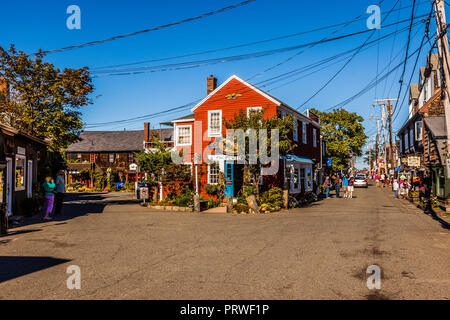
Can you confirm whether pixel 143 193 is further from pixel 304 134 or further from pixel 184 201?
pixel 304 134

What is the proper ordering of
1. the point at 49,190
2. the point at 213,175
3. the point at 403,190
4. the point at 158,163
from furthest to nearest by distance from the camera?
the point at 403,190
the point at 213,175
the point at 158,163
the point at 49,190

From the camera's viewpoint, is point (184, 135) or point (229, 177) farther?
point (184, 135)

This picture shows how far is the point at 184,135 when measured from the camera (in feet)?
86.5

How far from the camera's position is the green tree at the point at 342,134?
174ft

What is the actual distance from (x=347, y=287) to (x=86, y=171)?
1908 inches

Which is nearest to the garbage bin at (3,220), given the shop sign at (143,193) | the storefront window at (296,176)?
the shop sign at (143,193)

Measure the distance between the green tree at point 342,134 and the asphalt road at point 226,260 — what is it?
131 ft

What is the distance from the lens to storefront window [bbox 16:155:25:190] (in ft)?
54.1

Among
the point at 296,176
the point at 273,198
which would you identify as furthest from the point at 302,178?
the point at 273,198

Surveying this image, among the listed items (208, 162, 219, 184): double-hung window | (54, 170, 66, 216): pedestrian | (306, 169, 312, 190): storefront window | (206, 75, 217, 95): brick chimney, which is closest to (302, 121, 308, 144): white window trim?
(306, 169, 312, 190): storefront window

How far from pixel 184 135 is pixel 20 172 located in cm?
1167

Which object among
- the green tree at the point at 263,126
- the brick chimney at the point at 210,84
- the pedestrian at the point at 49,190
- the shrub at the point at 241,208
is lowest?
the shrub at the point at 241,208

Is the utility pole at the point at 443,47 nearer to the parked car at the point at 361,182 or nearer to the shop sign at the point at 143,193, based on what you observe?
the shop sign at the point at 143,193
